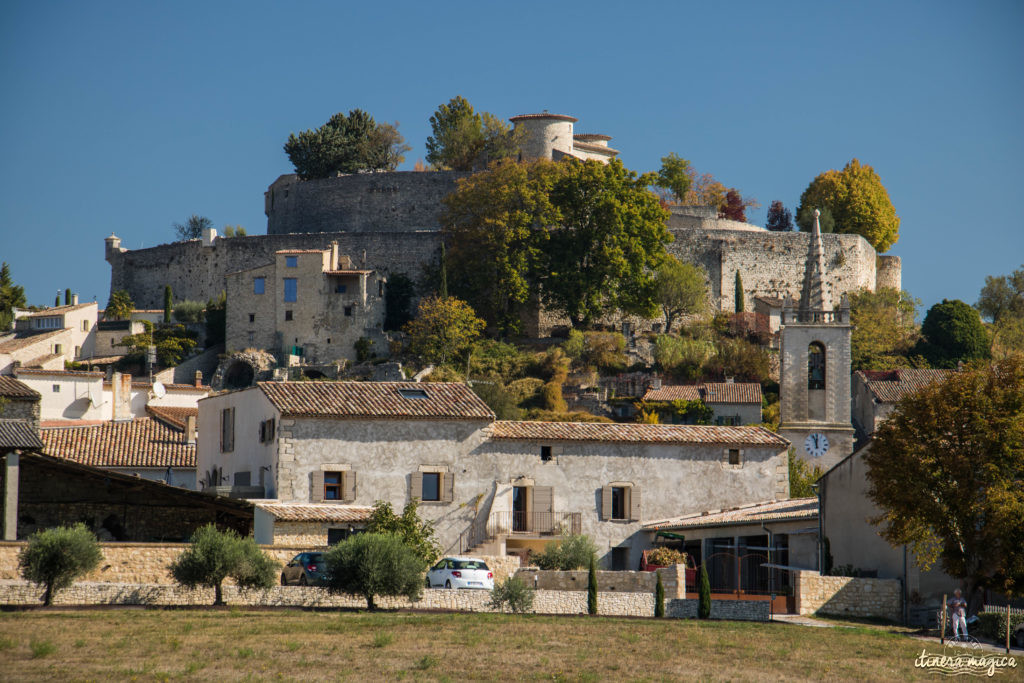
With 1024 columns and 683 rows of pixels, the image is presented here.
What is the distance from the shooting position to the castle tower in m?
50.8

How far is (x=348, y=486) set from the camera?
37.5 metres

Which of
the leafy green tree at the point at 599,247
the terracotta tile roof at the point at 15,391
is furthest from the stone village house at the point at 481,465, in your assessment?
the leafy green tree at the point at 599,247

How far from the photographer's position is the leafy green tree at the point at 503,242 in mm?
73938

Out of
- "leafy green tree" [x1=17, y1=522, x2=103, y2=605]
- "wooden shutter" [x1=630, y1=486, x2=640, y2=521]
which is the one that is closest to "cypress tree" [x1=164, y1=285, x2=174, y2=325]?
"wooden shutter" [x1=630, y1=486, x2=640, y2=521]

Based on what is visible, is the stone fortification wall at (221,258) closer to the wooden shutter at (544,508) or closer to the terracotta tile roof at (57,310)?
the terracotta tile roof at (57,310)

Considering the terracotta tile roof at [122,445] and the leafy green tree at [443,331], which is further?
the leafy green tree at [443,331]

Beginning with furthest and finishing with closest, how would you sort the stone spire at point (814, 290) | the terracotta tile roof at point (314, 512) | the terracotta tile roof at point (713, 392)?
1. the terracotta tile roof at point (713, 392)
2. the stone spire at point (814, 290)
3. the terracotta tile roof at point (314, 512)

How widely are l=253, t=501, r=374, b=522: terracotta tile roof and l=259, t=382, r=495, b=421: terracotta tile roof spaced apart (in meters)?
2.97

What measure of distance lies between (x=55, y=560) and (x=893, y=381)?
4827 cm

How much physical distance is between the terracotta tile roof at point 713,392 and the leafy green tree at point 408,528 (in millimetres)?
33002

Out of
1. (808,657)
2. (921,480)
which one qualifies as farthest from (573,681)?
(921,480)

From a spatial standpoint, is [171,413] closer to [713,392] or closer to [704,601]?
[713,392]

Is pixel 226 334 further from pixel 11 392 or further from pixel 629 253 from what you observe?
pixel 11 392

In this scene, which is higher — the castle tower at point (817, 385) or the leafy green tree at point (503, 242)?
Result: the leafy green tree at point (503, 242)
